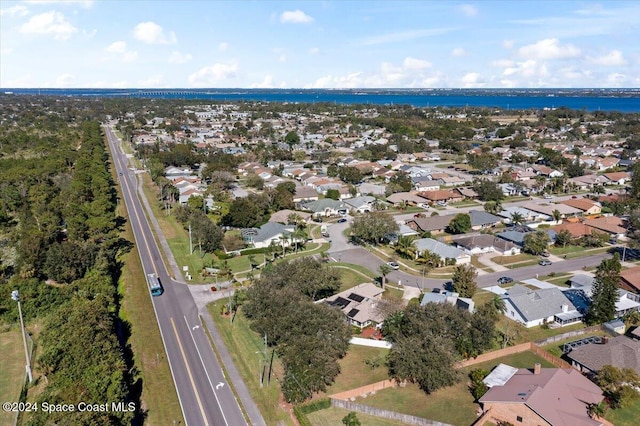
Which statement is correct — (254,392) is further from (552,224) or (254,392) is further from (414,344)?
(552,224)

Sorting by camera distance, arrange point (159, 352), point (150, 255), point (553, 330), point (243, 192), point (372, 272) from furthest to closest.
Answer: point (243, 192) → point (150, 255) → point (372, 272) → point (553, 330) → point (159, 352)

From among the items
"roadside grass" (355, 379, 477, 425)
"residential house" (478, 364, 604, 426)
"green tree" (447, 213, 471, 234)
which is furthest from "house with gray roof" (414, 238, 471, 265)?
"residential house" (478, 364, 604, 426)

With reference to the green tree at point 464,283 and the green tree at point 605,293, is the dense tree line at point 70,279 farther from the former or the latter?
the green tree at point 605,293

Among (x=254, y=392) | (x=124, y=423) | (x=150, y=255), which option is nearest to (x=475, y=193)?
(x=150, y=255)

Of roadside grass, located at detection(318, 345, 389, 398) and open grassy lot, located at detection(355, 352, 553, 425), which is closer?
open grassy lot, located at detection(355, 352, 553, 425)

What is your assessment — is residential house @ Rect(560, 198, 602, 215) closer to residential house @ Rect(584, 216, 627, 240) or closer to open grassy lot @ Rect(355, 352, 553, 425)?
residential house @ Rect(584, 216, 627, 240)
